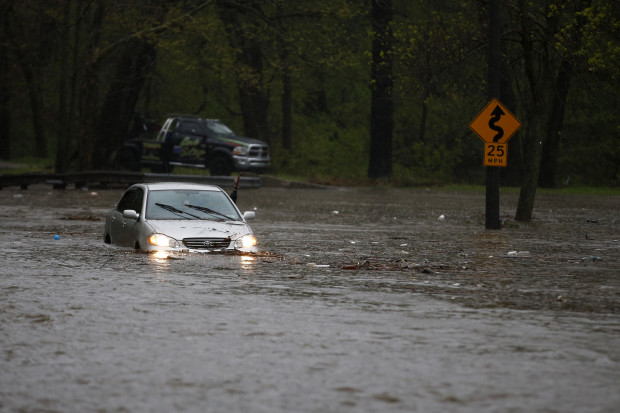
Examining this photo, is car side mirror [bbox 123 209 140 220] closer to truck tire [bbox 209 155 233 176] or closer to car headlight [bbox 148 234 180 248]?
car headlight [bbox 148 234 180 248]

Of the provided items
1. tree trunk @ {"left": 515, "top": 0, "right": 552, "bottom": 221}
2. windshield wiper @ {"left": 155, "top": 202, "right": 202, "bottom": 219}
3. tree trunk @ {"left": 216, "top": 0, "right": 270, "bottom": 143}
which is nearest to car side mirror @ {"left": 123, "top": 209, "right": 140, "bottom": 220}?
windshield wiper @ {"left": 155, "top": 202, "right": 202, "bottom": 219}

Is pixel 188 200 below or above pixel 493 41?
below

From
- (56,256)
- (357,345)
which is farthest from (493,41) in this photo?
(357,345)

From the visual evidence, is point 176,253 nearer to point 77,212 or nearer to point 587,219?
point 77,212

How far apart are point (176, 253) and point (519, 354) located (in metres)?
8.37

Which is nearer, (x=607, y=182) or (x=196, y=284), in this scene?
(x=196, y=284)

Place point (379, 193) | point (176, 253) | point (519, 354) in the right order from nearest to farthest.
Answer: point (519, 354)
point (176, 253)
point (379, 193)

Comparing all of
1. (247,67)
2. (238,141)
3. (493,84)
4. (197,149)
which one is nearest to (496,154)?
(493,84)

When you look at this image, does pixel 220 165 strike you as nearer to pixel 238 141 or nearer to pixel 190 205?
pixel 238 141

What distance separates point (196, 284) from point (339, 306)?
7.82 feet

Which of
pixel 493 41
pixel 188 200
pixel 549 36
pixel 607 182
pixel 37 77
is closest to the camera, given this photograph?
pixel 188 200

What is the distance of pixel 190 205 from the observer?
709 inches

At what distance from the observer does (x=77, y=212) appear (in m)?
28.6

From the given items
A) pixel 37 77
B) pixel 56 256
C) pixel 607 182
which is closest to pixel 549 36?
pixel 56 256
